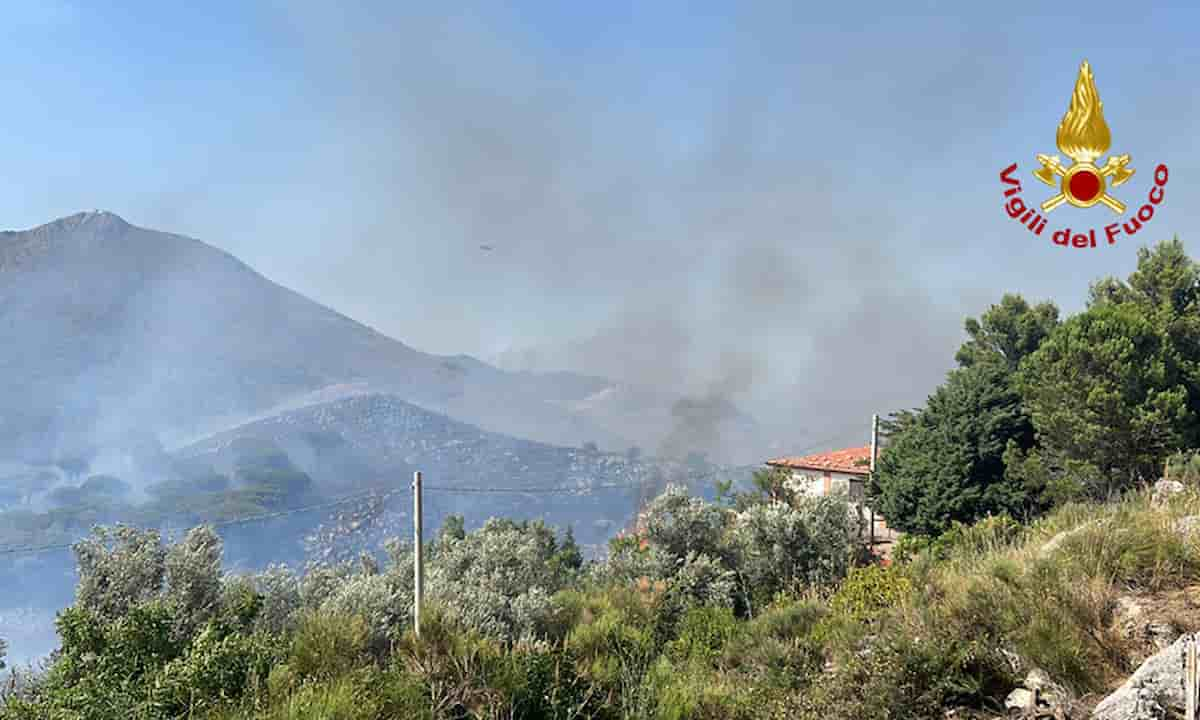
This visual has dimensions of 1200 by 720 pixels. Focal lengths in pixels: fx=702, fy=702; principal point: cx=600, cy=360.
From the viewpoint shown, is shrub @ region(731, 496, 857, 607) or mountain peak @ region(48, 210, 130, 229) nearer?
shrub @ region(731, 496, 857, 607)

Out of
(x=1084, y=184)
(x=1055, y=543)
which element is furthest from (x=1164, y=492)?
(x=1084, y=184)

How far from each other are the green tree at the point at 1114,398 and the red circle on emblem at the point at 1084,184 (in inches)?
274

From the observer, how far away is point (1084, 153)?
8.08 metres

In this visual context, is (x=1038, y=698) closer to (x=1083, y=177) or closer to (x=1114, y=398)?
(x=1083, y=177)

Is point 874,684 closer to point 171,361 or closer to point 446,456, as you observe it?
point 446,456

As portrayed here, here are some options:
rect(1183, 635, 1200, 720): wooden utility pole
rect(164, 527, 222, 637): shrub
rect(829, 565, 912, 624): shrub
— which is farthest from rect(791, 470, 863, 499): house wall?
rect(1183, 635, 1200, 720): wooden utility pole

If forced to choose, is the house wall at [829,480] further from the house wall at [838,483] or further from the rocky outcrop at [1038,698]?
the rocky outcrop at [1038,698]

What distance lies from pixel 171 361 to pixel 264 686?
114m

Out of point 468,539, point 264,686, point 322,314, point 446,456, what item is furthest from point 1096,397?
point 322,314

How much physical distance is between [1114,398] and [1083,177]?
732 cm

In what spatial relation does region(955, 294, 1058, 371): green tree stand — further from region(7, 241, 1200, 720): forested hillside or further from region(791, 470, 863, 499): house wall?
region(7, 241, 1200, 720): forested hillside

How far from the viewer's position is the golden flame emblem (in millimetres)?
7910

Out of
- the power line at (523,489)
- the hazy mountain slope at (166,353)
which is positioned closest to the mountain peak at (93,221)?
the hazy mountain slope at (166,353)

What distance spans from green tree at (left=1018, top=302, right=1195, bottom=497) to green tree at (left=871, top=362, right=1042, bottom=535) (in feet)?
4.34
